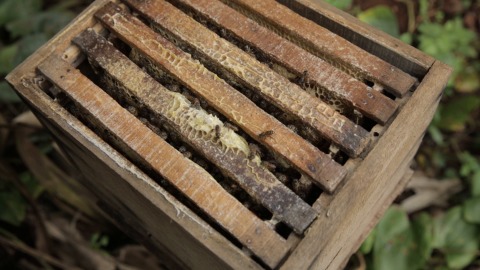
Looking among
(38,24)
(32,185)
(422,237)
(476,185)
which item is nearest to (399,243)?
(422,237)

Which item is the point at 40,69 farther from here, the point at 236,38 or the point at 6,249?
the point at 6,249

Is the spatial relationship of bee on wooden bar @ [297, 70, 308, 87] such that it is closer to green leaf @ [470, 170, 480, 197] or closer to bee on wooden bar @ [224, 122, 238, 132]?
bee on wooden bar @ [224, 122, 238, 132]

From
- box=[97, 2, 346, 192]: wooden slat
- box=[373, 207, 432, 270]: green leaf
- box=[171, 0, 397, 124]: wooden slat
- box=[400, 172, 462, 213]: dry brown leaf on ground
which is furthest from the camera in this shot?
box=[400, 172, 462, 213]: dry brown leaf on ground

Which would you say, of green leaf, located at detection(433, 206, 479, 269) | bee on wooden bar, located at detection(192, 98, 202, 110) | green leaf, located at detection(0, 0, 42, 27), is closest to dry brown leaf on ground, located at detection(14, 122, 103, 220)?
green leaf, located at detection(0, 0, 42, 27)

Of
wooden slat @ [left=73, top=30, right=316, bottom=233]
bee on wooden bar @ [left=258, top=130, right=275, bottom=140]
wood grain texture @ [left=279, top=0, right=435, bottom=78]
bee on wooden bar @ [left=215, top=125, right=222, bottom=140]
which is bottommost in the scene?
wooden slat @ [left=73, top=30, right=316, bottom=233]

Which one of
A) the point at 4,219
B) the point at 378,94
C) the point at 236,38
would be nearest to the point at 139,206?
the point at 236,38

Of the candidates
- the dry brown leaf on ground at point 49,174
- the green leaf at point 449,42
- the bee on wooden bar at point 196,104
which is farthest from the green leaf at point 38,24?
the green leaf at point 449,42
